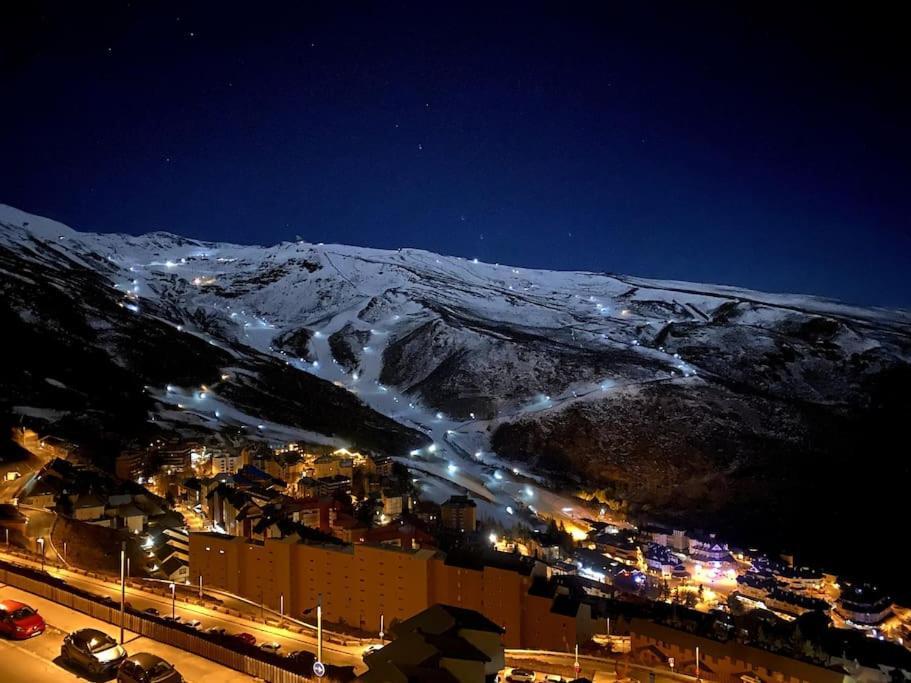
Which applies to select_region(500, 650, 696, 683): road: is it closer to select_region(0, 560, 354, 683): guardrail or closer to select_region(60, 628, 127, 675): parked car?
select_region(0, 560, 354, 683): guardrail

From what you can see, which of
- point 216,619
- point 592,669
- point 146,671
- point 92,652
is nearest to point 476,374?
point 592,669

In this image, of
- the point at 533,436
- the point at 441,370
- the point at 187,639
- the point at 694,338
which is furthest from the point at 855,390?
the point at 187,639

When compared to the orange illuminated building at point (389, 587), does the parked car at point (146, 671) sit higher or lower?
higher

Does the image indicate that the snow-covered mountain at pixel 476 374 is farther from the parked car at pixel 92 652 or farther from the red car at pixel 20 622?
the parked car at pixel 92 652

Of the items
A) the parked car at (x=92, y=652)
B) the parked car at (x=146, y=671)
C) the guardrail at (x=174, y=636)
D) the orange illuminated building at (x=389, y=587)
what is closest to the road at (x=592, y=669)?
the orange illuminated building at (x=389, y=587)

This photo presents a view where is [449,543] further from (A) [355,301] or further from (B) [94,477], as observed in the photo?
(A) [355,301]

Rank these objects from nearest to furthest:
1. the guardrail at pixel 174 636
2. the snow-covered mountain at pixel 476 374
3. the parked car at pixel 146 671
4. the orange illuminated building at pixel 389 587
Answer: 1. the parked car at pixel 146 671
2. the guardrail at pixel 174 636
3. the orange illuminated building at pixel 389 587
4. the snow-covered mountain at pixel 476 374
